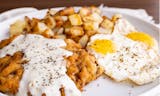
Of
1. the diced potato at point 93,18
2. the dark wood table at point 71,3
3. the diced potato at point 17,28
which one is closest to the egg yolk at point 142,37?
the diced potato at point 93,18

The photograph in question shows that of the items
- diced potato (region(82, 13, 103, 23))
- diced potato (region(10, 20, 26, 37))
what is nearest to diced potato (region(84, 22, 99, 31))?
diced potato (region(82, 13, 103, 23))

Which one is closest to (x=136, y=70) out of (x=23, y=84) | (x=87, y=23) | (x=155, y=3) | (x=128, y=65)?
(x=128, y=65)

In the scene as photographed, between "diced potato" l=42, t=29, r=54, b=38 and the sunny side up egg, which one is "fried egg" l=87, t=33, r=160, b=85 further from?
"diced potato" l=42, t=29, r=54, b=38

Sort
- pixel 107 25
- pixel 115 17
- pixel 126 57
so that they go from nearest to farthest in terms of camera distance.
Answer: pixel 126 57
pixel 107 25
pixel 115 17

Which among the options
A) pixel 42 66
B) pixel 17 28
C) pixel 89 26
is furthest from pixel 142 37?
pixel 17 28

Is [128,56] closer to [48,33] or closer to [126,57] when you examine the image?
[126,57]

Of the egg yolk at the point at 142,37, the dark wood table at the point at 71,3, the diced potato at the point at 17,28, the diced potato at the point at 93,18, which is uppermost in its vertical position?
the diced potato at the point at 93,18

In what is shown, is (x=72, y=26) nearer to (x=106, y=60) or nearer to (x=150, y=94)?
(x=106, y=60)

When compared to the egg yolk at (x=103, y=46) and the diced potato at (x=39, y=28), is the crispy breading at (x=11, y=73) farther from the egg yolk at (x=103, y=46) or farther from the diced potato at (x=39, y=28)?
the egg yolk at (x=103, y=46)
